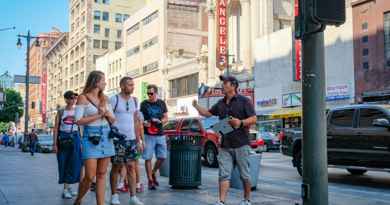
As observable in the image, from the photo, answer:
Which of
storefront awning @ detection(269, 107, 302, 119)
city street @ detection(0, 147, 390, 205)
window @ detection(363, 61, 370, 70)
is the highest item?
window @ detection(363, 61, 370, 70)

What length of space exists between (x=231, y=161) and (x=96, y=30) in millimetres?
93387

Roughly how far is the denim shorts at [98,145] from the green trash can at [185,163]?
2.94 m

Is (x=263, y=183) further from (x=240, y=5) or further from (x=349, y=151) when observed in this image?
(x=240, y=5)

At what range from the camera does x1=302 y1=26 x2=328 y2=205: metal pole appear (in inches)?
204

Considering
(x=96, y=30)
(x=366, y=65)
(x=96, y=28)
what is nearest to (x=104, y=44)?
(x=96, y=30)

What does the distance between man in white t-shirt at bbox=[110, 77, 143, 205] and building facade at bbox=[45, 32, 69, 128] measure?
108 meters

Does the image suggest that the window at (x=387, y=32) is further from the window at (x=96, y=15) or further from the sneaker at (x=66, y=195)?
the window at (x=96, y=15)

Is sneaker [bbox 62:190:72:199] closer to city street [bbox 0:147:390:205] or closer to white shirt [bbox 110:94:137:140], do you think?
city street [bbox 0:147:390:205]

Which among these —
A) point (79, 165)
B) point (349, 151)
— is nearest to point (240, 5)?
point (349, 151)

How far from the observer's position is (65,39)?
115500 millimetres

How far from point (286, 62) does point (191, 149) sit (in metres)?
30.6

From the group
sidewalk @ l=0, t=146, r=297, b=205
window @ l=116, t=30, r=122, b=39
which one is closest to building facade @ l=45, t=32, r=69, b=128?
window @ l=116, t=30, r=122, b=39

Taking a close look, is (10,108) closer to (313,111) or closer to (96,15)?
(96,15)

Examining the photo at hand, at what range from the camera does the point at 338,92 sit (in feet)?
109
